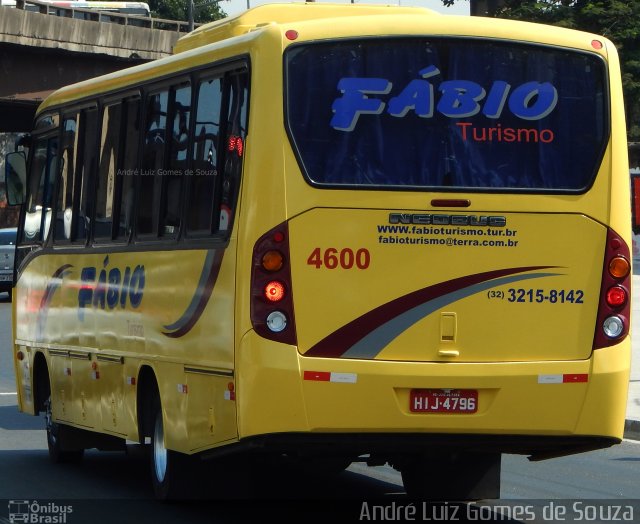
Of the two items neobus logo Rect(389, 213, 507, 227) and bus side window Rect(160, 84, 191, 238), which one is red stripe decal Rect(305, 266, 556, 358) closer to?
neobus logo Rect(389, 213, 507, 227)

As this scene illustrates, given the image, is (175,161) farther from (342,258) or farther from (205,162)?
(342,258)

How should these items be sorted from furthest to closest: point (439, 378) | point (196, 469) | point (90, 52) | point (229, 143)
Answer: point (90, 52), point (196, 469), point (229, 143), point (439, 378)

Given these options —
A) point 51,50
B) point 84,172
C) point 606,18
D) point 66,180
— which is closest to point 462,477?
point 84,172

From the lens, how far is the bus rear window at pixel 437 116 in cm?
912

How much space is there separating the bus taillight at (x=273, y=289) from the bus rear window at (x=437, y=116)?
408mm

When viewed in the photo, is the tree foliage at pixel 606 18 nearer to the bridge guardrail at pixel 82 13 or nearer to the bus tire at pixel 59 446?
the bridge guardrail at pixel 82 13

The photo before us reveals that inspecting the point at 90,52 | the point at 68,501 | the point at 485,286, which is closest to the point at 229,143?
the point at 485,286

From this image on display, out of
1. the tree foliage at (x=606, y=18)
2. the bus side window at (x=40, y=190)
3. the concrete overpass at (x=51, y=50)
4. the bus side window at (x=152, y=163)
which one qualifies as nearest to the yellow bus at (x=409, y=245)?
the bus side window at (x=152, y=163)

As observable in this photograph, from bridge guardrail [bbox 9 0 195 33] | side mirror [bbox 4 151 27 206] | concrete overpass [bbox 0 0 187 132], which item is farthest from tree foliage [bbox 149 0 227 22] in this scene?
side mirror [bbox 4 151 27 206]

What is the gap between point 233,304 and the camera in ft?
30.0

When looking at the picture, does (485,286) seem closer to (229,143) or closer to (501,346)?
(501,346)

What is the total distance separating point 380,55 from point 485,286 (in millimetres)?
1414

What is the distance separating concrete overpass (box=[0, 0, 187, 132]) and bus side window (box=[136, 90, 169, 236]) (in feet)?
118

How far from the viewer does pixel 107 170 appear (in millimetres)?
12078
